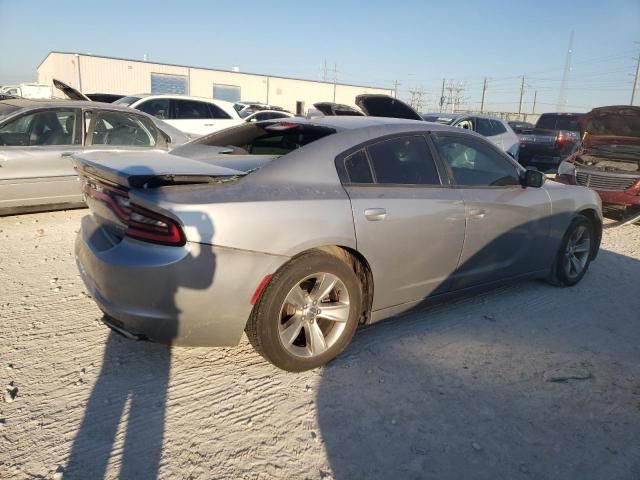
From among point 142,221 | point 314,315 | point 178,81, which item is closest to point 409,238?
point 314,315

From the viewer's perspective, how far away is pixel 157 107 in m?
10.4

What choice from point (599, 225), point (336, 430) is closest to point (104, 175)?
point (336, 430)

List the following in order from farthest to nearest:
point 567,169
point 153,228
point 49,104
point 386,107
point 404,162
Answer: point 567,169 → point 49,104 → point 386,107 → point 404,162 → point 153,228

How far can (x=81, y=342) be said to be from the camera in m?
A: 3.11

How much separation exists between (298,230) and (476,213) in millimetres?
1562

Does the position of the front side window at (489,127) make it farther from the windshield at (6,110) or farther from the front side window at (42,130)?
the windshield at (6,110)

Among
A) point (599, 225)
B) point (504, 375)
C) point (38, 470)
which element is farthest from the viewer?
point (599, 225)

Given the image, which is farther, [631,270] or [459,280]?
[631,270]

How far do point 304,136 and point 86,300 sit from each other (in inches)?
85.3

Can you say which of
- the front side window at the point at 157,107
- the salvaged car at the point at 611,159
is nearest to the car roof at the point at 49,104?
the front side window at the point at 157,107

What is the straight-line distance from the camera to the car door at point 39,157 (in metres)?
5.50

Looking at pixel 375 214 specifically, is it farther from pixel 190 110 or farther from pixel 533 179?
pixel 190 110

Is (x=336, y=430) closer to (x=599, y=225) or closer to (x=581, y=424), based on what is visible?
(x=581, y=424)

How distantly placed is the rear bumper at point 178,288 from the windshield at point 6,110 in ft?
13.3
